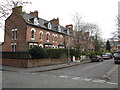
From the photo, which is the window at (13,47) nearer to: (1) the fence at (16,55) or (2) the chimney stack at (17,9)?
(1) the fence at (16,55)

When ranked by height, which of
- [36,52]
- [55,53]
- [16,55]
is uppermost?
[36,52]

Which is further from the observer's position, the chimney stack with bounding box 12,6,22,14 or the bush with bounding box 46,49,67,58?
the bush with bounding box 46,49,67,58

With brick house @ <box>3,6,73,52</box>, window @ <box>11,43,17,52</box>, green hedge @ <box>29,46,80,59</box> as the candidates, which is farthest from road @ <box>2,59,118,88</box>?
window @ <box>11,43,17,52</box>

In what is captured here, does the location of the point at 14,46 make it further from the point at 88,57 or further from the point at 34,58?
the point at 88,57

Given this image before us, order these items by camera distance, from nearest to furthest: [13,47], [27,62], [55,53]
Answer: [27,62] < [55,53] < [13,47]

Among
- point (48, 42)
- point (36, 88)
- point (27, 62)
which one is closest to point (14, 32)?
point (48, 42)

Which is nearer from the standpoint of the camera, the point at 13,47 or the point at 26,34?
the point at 26,34

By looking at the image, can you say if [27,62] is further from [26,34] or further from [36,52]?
[26,34]

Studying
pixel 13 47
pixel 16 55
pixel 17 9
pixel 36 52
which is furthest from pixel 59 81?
pixel 13 47

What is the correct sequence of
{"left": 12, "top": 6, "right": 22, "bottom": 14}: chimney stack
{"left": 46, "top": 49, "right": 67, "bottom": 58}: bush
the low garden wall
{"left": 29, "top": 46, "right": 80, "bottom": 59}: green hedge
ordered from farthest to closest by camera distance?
{"left": 46, "top": 49, "right": 67, "bottom": 58}: bush → {"left": 29, "top": 46, "right": 80, "bottom": 59}: green hedge → the low garden wall → {"left": 12, "top": 6, "right": 22, "bottom": 14}: chimney stack

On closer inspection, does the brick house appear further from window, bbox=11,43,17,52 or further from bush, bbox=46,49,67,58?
bush, bbox=46,49,67,58

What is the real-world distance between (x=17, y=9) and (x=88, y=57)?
92.2 ft

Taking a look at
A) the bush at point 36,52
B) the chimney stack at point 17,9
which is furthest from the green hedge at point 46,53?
the chimney stack at point 17,9

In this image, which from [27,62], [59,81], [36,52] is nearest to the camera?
[59,81]
